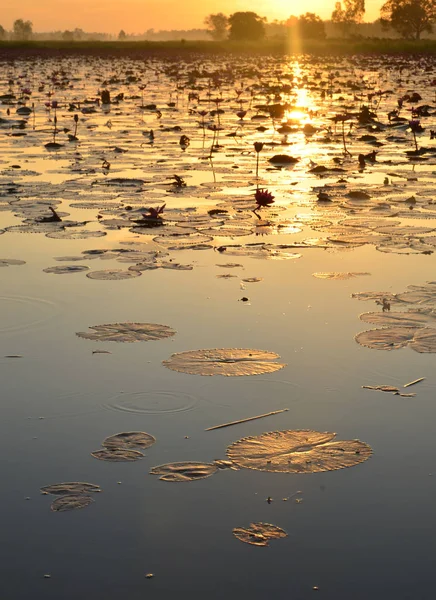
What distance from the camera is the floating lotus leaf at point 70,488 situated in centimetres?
246

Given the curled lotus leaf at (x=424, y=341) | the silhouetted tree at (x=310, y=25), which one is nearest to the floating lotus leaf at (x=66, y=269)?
the curled lotus leaf at (x=424, y=341)

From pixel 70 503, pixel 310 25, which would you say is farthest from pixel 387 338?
pixel 310 25

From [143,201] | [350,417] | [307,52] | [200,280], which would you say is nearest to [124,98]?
Answer: [143,201]

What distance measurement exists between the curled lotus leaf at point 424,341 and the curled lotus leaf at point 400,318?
0.09 m

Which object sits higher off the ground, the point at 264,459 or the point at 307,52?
the point at 307,52

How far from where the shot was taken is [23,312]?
161 inches

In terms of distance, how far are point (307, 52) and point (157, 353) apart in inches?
2106

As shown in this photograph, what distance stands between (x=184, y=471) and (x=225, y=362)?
34.0 inches

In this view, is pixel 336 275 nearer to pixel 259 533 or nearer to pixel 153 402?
pixel 153 402

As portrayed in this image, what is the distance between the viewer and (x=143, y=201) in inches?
267

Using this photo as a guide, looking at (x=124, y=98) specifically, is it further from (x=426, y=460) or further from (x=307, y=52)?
(x=307, y=52)

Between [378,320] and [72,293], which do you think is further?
[72,293]

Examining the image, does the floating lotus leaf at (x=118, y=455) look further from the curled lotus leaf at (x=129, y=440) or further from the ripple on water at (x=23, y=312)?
the ripple on water at (x=23, y=312)

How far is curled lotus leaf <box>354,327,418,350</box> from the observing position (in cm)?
359
